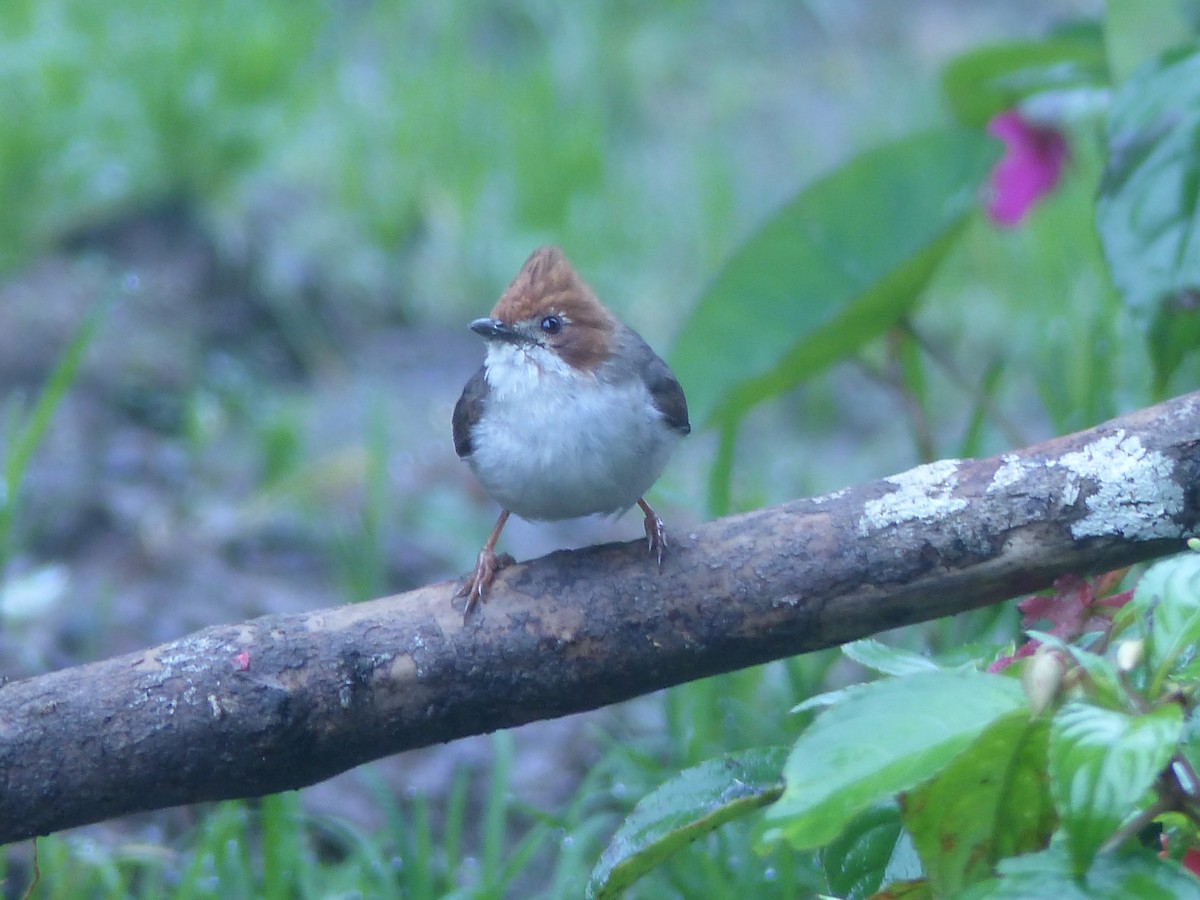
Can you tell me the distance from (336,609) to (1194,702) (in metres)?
1.27

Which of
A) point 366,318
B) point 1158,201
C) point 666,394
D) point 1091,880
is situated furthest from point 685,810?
point 366,318

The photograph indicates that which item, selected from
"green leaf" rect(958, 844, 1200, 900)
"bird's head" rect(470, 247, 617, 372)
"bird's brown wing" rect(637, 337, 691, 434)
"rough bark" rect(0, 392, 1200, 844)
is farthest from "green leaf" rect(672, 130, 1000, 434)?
"green leaf" rect(958, 844, 1200, 900)

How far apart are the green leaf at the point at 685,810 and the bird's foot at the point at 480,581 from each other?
42 centimetres

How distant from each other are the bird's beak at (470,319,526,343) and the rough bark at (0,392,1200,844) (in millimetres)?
757

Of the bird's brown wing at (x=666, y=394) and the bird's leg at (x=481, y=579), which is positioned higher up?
the bird's brown wing at (x=666, y=394)

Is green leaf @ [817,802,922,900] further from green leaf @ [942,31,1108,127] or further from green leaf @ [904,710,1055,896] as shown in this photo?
green leaf @ [942,31,1108,127]

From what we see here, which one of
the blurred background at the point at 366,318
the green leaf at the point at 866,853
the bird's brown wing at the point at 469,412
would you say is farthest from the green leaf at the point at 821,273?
the green leaf at the point at 866,853

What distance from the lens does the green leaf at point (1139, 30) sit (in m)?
3.03

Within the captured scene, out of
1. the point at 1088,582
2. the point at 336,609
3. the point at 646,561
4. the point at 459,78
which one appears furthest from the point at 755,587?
A: the point at 459,78

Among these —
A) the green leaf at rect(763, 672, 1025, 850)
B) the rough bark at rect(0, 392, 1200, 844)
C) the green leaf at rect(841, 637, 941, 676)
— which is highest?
the rough bark at rect(0, 392, 1200, 844)

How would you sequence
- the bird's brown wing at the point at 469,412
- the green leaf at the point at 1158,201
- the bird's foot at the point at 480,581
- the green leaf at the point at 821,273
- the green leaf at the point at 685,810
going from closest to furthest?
the green leaf at the point at 685,810 → the bird's foot at the point at 480,581 → the green leaf at the point at 1158,201 → the bird's brown wing at the point at 469,412 → the green leaf at the point at 821,273

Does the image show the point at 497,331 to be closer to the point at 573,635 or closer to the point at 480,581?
the point at 480,581

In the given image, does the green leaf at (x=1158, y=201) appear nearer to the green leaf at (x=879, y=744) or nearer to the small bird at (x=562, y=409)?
the small bird at (x=562, y=409)

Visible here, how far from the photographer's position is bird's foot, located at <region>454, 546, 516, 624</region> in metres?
2.17
